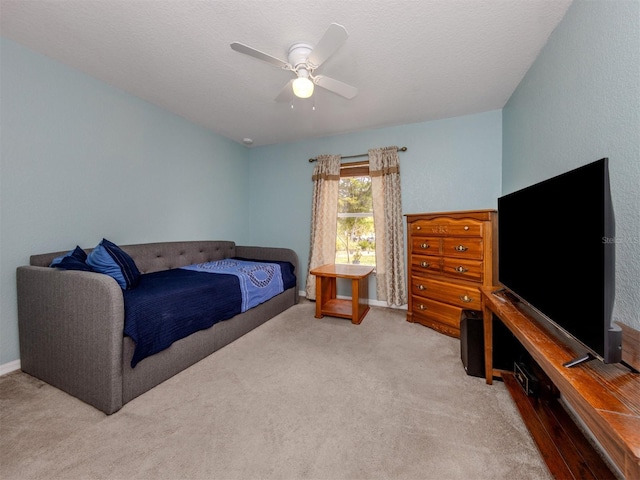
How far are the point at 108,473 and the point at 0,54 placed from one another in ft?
8.94

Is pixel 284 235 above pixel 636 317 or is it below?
above

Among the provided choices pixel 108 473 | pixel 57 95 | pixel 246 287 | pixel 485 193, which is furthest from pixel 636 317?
pixel 57 95

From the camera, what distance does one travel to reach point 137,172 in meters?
2.69

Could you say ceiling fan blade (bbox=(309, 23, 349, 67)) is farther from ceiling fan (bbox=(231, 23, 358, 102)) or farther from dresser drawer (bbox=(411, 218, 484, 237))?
dresser drawer (bbox=(411, 218, 484, 237))

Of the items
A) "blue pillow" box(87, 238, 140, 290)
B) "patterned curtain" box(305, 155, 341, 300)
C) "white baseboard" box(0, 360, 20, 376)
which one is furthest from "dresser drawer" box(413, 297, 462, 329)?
→ "white baseboard" box(0, 360, 20, 376)

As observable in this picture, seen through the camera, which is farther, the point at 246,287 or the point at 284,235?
the point at 284,235

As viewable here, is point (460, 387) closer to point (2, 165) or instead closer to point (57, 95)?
point (2, 165)

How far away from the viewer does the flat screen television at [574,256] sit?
793 mm

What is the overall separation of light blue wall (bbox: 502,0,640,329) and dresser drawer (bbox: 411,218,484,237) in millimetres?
596

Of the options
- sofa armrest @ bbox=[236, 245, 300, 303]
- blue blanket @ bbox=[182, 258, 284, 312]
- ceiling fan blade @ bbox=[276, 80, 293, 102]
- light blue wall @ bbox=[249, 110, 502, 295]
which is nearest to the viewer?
ceiling fan blade @ bbox=[276, 80, 293, 102]

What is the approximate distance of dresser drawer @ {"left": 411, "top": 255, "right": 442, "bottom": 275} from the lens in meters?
2.58

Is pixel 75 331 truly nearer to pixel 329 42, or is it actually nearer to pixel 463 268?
pixel 329 42

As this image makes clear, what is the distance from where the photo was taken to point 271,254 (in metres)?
3.61

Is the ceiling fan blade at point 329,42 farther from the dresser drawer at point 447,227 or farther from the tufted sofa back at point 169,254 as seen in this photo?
the tufted sofa back at point 169,254
